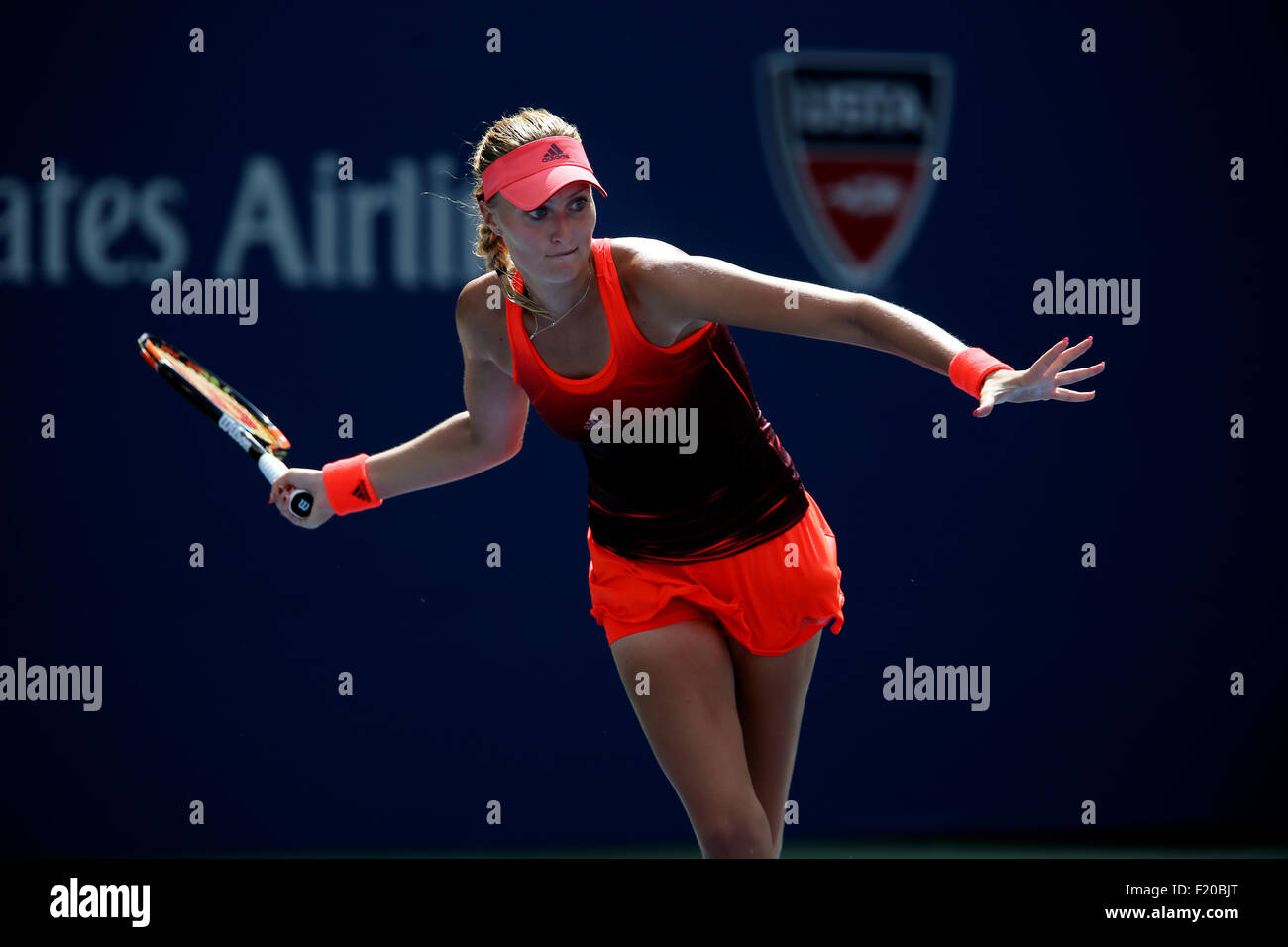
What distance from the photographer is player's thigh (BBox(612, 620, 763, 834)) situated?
309 cm

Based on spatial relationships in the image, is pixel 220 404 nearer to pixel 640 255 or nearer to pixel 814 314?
pixel 640 255

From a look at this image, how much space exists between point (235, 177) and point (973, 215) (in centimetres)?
245

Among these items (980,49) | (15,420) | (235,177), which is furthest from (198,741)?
(980,49)

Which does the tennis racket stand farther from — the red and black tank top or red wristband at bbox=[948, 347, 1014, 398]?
red wristband at bbox=[948, 347, 1014, 398]

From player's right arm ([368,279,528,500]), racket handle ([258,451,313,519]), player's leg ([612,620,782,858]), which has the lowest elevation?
player's leg ([612,620,782,858])

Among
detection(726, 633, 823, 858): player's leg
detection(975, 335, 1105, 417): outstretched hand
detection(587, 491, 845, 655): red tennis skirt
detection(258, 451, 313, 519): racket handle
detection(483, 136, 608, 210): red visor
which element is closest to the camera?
detection(975, 335, 1105, 417): outstretched hand

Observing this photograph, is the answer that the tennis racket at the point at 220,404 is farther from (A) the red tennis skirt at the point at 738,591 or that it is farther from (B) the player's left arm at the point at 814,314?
(B) the player's left arm at the point at 814,314

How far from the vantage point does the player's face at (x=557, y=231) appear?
3.08 m

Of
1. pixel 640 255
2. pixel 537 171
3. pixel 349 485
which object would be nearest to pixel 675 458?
pixel 640 255

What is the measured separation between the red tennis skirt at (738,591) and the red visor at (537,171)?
2.58ft

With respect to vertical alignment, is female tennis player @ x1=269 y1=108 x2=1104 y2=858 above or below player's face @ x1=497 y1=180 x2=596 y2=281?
below

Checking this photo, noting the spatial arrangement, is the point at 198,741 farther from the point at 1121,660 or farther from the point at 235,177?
the point at 1121,660

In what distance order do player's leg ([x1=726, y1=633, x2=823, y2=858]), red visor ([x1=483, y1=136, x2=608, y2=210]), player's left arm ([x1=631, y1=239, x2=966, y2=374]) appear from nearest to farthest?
player's left arm ([x1=631, y1=239, x2=966, y2=374]) < red visor ([x1=483, y1=136, x2=608, y2=210]) < player's leg ([x1=726, y1=633, x2=823, y2=858])

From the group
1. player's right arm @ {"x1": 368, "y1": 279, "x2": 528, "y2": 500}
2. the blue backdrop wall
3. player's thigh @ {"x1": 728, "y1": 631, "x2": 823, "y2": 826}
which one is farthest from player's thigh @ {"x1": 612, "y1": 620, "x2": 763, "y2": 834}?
the blue backdrop wall
